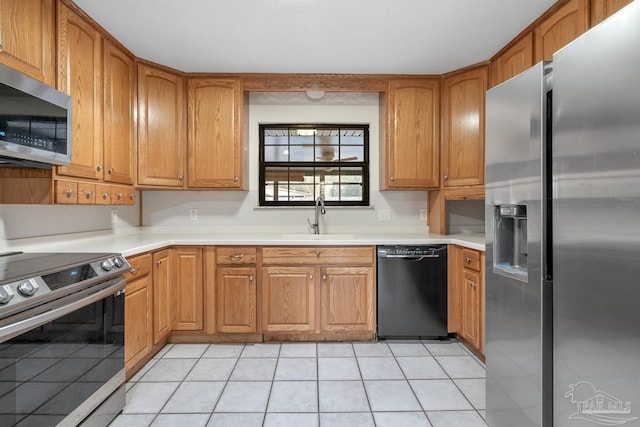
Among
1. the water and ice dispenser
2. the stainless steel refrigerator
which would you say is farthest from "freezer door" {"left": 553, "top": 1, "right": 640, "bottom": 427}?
the water and ice dispenser

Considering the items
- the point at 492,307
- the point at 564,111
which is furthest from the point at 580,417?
the point at 564,111

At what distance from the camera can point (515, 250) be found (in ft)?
4.51

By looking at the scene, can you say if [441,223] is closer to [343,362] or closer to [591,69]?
[343,362]

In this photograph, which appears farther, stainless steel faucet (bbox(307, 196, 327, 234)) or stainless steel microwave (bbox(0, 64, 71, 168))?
stainless steel faucet (bbox(307, 196, 327, 234))

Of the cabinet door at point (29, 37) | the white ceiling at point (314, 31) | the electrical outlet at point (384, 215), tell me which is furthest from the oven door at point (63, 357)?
the electrical outlet at point (384, 215)

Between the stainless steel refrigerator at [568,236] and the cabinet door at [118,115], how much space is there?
2.40 m

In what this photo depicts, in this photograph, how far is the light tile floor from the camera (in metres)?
1.68

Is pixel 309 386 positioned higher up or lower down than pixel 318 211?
lower down

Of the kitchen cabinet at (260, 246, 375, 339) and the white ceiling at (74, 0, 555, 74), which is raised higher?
the white ceiling at (74, 0, 555, 74)

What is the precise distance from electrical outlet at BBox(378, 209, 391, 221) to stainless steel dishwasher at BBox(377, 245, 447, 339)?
629 millimetres

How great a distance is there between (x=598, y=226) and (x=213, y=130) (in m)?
2.68

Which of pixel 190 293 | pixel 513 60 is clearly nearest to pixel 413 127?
pixel 513 60

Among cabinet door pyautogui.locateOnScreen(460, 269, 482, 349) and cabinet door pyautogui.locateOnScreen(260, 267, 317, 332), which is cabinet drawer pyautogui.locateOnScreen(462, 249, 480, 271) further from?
cabinet door pyautogui.locateOnScreen(260, 267, 317, 332)

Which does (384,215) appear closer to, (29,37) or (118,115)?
(118,115)
